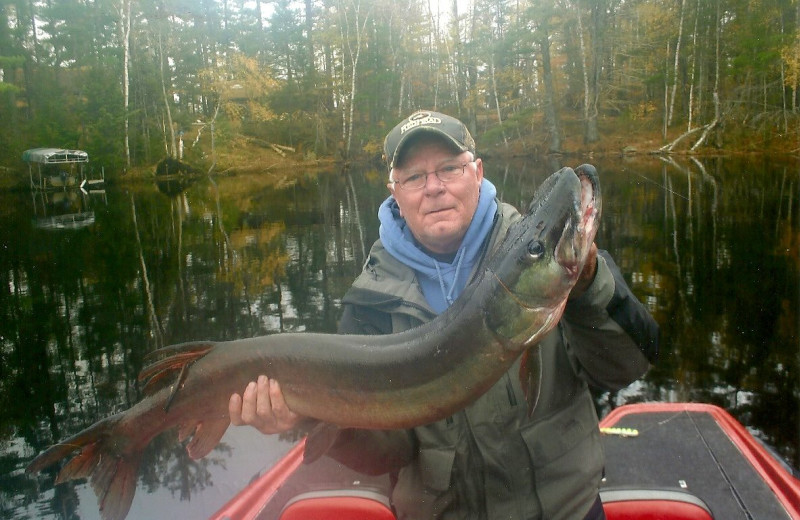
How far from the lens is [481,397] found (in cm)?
223

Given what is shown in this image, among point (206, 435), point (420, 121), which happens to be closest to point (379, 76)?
point (420, 121)

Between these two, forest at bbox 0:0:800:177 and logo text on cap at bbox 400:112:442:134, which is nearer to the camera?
logo text on cap at bbox 400:112:442:134

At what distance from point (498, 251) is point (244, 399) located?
1135 mm

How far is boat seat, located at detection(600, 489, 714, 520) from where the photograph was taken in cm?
272

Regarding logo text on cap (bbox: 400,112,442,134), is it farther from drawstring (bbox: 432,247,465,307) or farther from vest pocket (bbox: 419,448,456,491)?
vest pocket (bbox: 419,448,456,491)

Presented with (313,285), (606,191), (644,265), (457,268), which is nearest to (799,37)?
(606,191)

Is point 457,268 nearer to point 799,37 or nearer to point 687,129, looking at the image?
point 799,37

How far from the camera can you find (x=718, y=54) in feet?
101

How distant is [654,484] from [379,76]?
→ 38462 mm

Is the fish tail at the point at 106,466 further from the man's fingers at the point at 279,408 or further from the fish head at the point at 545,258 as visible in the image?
the fish head at the point at 545,258

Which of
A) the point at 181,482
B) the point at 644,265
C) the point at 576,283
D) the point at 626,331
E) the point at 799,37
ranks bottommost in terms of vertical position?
the point at 181,482

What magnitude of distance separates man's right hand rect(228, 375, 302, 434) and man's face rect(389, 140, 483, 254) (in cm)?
88

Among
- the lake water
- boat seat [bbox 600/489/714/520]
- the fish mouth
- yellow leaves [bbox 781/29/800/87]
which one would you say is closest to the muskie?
the fish mouth

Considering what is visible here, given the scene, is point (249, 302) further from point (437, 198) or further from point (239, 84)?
point (239, 84)
